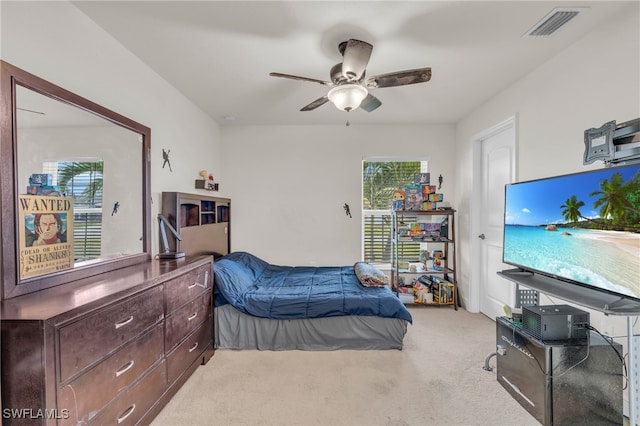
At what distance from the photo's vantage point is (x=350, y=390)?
2010 mm

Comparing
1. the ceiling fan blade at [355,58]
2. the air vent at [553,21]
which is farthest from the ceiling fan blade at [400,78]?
the air vent at [553,21]

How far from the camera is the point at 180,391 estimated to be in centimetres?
199

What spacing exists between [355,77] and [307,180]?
2.20 metres

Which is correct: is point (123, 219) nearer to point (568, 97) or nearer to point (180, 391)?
point (180, 391)

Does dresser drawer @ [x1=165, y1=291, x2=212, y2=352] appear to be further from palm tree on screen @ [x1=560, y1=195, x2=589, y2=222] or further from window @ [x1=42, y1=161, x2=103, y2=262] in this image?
palm tree on screen @ [x1=560, y1=195, x2=589, y2=222]

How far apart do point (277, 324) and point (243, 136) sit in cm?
270

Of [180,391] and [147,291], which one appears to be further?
[180,391]

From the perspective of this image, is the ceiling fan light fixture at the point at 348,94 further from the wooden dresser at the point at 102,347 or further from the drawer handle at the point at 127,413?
the drawer handle at the point at 127,413

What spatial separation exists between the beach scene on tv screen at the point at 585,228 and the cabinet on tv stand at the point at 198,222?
2791mm

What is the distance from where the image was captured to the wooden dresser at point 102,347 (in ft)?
3.36

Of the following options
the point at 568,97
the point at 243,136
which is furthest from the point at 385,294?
the point at 243,136

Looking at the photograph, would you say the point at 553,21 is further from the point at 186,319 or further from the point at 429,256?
the point at 186,319

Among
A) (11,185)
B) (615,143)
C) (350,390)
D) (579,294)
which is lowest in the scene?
(350,390)

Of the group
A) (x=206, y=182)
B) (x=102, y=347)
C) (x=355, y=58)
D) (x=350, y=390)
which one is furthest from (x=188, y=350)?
(x=355, y=58)
